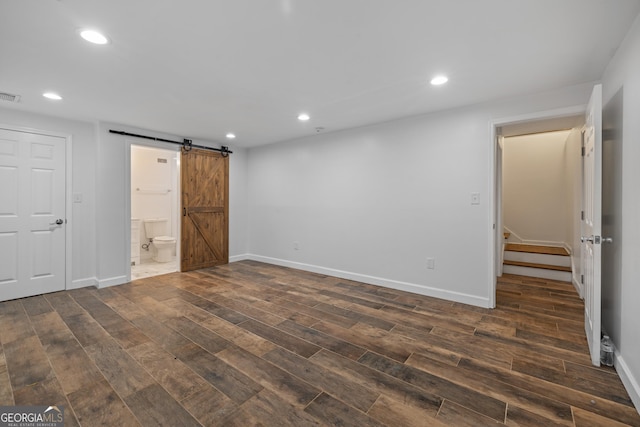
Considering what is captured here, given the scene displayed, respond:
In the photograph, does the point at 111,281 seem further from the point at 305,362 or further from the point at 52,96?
the point at 305,362

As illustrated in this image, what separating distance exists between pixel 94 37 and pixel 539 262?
6265 millimetres

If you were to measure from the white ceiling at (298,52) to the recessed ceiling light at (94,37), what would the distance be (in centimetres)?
5

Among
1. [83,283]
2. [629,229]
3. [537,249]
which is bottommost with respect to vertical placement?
[83,283]

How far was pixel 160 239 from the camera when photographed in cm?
567

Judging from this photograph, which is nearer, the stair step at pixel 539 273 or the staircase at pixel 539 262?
the stair step at pixel 539 273

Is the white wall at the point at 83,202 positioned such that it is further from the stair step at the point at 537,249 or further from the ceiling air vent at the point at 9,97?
the stair step at the point at 537,249

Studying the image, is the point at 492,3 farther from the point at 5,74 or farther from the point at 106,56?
the point at 5,74

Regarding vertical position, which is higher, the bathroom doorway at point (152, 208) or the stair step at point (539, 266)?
the bathroom doorway at point (152, 208)

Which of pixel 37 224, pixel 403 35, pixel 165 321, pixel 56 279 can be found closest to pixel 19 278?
pixel 56 279

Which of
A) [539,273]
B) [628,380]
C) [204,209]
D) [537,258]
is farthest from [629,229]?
[204,209]

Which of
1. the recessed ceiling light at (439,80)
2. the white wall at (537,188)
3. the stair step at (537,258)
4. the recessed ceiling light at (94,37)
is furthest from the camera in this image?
the white wall at (537,188)

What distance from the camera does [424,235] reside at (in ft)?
12.2

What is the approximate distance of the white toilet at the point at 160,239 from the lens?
568 centimetres

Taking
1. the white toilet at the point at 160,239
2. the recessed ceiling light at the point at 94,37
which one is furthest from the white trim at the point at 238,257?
the recessed ceiling light at the point at 94,37
